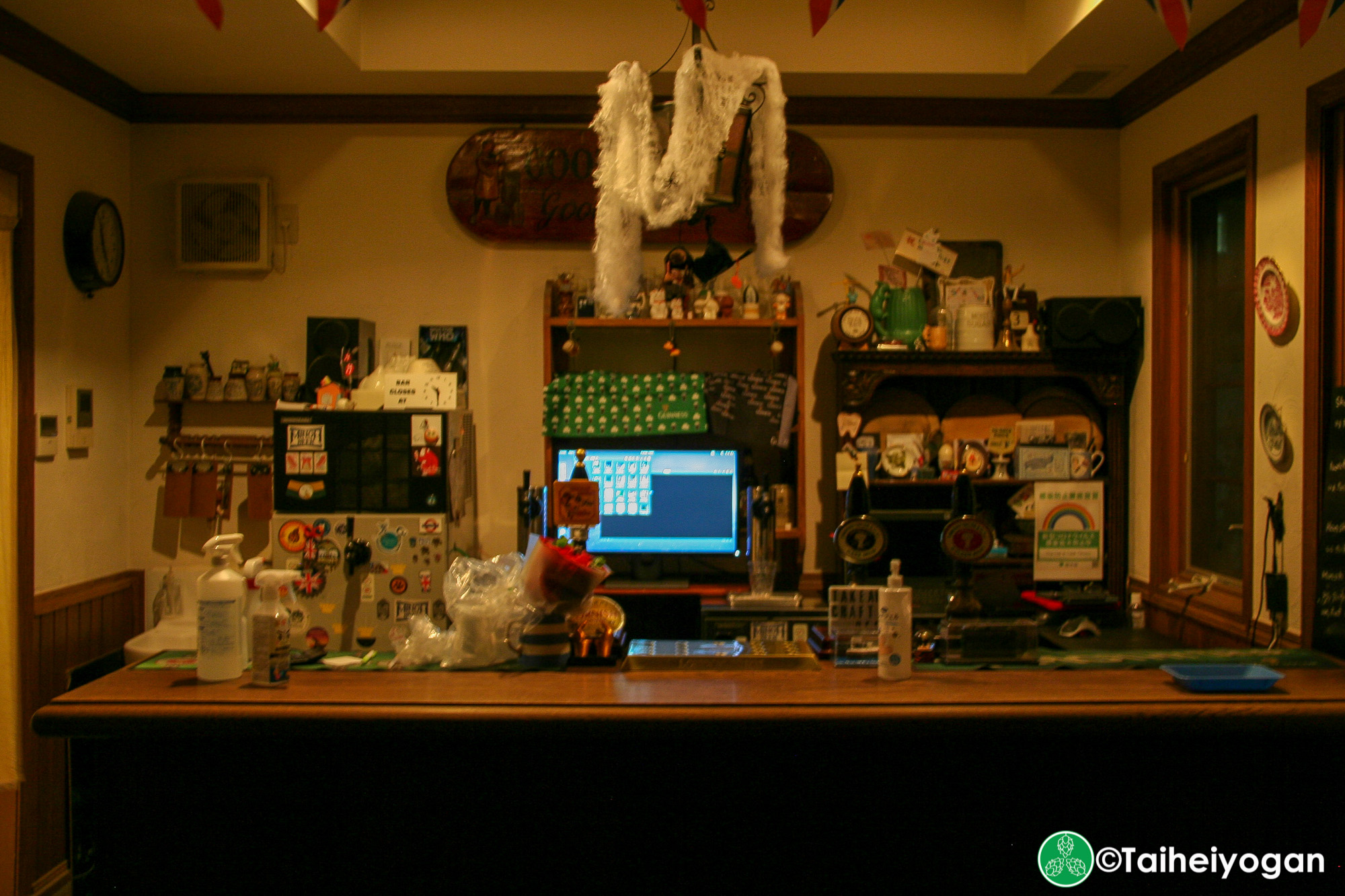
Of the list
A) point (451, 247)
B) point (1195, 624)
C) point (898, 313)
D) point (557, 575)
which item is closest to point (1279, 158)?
point (898, 313)

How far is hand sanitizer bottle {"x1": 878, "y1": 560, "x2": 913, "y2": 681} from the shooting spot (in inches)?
77.2

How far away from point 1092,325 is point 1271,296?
2.51ft

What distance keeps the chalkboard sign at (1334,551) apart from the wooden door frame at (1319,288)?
0.23ft

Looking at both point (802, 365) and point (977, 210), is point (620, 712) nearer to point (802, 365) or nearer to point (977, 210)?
point (802, 365)

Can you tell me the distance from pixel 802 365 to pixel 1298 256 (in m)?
1.60

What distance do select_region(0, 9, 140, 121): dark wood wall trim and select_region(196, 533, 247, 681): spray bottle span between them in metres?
2.15

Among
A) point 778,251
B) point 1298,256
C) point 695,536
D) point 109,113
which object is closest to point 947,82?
point 1298,256

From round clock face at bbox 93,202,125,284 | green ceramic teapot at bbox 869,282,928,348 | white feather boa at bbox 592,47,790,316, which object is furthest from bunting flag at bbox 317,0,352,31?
green ceramic teapot at bbox 869,282,928,348

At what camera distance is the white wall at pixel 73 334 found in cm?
320

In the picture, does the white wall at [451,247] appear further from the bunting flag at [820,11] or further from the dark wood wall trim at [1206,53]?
the bunting flag at [820,11]

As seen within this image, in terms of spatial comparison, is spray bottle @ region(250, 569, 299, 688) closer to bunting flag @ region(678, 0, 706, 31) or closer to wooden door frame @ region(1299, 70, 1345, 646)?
bunting flag @ region(678, 0, 706, 31)

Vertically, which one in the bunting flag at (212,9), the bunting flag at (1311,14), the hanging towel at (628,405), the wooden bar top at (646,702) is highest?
the bunting flag at (212,9)

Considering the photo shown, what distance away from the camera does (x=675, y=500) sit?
3.66 metres

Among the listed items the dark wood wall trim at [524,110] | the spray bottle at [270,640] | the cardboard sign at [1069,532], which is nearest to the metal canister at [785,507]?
the cardboard sign at [1069,532]
